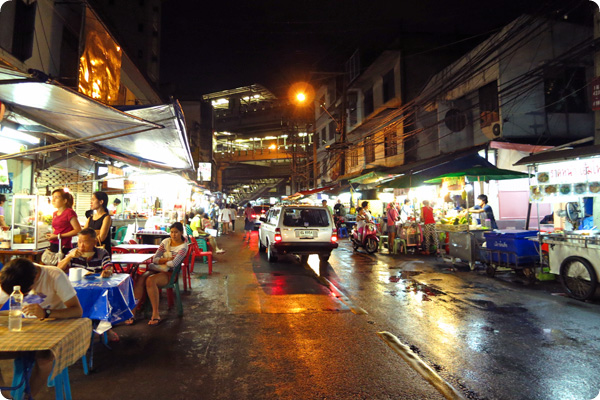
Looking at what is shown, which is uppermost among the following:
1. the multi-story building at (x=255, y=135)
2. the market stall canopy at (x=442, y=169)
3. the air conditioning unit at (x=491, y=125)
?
the multi-story building at (x=255, y=135)

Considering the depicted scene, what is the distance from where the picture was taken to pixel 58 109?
6.16 meters

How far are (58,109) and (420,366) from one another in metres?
7.10

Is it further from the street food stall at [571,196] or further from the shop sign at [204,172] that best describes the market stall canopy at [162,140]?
the shop sign at [204,172]

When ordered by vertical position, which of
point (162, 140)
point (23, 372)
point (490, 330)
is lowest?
point (490, 330)

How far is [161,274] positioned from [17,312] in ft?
9.76

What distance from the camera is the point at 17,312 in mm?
2682

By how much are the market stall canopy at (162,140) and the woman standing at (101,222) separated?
1.62 meters

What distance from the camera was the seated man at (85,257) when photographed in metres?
4.49

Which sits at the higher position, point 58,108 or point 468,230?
point 58,108

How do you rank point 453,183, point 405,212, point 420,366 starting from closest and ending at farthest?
1. point 420,366
2. point 453,183
3. point 405,212

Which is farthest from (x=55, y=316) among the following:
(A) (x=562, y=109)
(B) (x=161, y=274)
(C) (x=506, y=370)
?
(A) (x=562, y=109)

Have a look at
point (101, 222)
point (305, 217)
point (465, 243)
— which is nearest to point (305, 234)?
point (305, 217)

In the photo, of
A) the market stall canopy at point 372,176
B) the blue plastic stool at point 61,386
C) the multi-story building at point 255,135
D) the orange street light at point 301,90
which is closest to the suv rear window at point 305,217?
the market stall canopy at point 372,176

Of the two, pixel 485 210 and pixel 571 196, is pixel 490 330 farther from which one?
pixel 485 210
